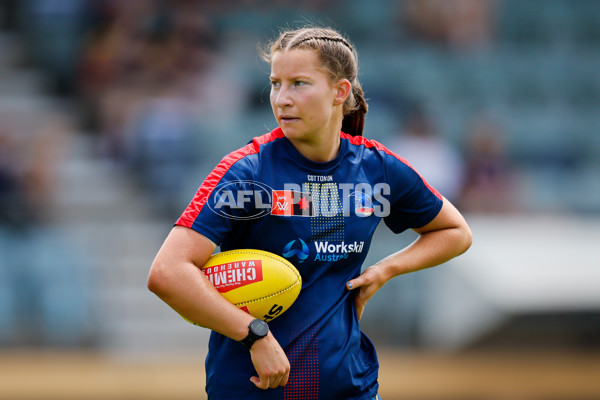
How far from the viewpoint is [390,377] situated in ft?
23.0

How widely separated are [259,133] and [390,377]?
98.8 inches

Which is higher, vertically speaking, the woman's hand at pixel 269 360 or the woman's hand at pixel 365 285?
the woman's hand at pixel 365 285

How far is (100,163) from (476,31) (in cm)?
449

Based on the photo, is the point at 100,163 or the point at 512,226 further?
the point at 100,163

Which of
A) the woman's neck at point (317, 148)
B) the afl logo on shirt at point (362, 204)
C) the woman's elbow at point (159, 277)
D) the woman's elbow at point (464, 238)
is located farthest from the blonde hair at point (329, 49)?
the woman's elbow at point (159, 277)

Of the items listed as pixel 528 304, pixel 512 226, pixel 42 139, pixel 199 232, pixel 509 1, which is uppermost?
pixel 509 1

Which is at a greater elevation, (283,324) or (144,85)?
(144,85)

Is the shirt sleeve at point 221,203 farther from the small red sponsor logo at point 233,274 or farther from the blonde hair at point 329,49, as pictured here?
the blonde hair at point 329,49

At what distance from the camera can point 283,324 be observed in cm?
291

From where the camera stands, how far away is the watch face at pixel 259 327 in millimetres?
2683

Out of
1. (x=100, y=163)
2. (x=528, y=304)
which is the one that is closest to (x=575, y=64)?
(x=528, y=304)

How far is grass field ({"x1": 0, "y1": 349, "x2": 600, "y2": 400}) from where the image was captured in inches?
264

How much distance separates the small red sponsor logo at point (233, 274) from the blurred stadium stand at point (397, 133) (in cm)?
399

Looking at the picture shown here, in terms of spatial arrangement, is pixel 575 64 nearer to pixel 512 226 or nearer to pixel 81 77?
pixel 512 226
